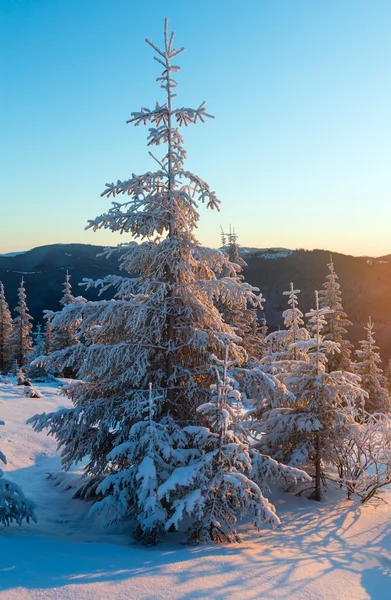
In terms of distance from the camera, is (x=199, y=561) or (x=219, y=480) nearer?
(x=199, y=561)

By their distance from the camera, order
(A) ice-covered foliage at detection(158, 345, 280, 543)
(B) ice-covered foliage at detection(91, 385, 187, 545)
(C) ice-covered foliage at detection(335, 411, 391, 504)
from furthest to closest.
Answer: (C) ice-covered foliage at detection(335, 411, 391, 504) < (A) ice-covered foliage at detection(158, 345, 280, 543) < (B) ice-covered foliage at detection(91, 385, 187, 545)

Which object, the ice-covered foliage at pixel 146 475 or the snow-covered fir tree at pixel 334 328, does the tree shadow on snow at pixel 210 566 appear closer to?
the ice-covered foliage at pixel 146 475

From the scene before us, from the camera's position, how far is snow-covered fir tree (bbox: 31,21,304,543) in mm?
8609

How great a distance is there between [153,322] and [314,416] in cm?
528

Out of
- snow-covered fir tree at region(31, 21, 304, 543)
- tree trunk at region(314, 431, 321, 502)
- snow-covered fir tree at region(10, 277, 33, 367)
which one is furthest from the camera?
snow-covered fir tree at region(10, 277, 33, 367)

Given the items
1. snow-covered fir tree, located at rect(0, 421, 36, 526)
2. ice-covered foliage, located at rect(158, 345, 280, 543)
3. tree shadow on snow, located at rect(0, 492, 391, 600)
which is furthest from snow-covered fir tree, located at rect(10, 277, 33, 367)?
ice-covered foliage, located at rect(158, 345, 280, 543)

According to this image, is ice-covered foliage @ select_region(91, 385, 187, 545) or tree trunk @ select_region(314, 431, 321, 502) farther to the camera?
tree trunk @ select_region(314, 431, 321, 502)

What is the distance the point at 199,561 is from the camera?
260 inches

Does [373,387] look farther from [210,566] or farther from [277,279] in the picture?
[277,279]

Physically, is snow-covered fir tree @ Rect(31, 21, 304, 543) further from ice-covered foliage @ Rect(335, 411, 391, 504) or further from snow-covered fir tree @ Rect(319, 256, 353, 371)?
snow-covered fir tree @ Rect(319, 256, 353, 371)

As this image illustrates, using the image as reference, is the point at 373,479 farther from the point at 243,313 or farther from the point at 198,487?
the point at 243,313

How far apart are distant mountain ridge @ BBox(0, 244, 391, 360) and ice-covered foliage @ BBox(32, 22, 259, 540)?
10688 centimetres

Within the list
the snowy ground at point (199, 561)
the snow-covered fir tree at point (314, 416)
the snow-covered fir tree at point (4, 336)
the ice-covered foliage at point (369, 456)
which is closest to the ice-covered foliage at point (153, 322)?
the snowy ground at point (199, 561)

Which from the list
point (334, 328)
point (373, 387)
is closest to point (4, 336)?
→ point (334, 328)
